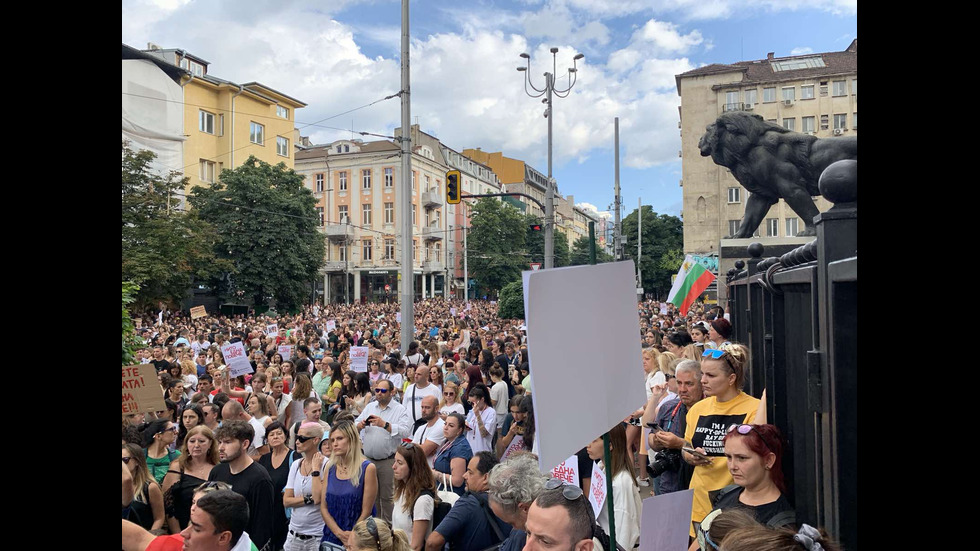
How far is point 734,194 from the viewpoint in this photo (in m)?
53.7

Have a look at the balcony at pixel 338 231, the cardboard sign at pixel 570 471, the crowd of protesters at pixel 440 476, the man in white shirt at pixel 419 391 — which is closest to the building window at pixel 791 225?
the balcony at pixel 338 231

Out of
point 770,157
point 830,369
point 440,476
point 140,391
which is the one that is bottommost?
point 440,476

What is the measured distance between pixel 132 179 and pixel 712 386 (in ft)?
102

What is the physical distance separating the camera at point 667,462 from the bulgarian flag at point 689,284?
9130 mm

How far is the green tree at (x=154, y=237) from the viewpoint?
28.3m

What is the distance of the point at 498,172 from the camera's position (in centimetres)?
10425

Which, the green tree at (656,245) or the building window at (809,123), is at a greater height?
the building window at (809,123)

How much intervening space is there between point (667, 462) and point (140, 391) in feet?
15.3

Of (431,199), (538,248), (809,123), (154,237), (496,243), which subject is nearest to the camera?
(154,237)

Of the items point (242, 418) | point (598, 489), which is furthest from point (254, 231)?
point (598, 489)

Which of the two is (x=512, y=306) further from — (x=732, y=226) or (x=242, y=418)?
(x=732, y=226)

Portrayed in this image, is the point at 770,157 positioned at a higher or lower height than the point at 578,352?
higher

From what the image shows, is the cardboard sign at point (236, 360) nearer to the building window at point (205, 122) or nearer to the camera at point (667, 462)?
the camera at point (667, 462)
